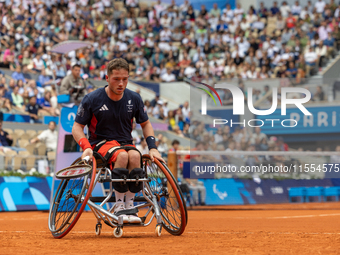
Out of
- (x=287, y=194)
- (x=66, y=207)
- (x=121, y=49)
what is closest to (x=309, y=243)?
(x=66, y=207)

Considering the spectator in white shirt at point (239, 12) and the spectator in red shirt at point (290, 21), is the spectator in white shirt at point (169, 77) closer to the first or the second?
the spectator in white shirt at point (239, 12)

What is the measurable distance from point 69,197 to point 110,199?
398mm

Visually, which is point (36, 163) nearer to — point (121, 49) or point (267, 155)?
point (267, 155)

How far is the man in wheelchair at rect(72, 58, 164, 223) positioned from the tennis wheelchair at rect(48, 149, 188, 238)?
0.07m

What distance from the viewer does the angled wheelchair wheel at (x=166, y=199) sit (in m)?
5.02

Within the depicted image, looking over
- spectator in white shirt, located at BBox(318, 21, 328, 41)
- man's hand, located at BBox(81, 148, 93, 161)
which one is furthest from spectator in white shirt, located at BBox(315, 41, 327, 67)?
man's hand, located at BBox(81, 148, 93, 161)

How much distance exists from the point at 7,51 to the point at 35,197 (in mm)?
7949

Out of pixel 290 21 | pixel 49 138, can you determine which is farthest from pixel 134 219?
pixel 290 21

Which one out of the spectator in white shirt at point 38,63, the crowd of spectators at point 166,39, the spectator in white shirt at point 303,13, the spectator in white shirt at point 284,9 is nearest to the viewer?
the spectator in white shirt at point 38,63

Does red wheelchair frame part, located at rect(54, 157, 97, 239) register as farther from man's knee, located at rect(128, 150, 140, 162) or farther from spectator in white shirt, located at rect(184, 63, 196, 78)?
spectator in white shirt, located at rect(184, 63, 196, 78)

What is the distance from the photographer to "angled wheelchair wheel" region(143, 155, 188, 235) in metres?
5.02

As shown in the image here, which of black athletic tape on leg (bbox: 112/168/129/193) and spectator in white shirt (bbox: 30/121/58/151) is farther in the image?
spectator in white shirt (bbox: 30/121/58/151)

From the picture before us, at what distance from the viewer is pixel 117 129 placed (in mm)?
5410

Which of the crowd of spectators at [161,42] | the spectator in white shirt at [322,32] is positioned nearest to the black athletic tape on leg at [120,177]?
the crowd of spectators at [161,42]
